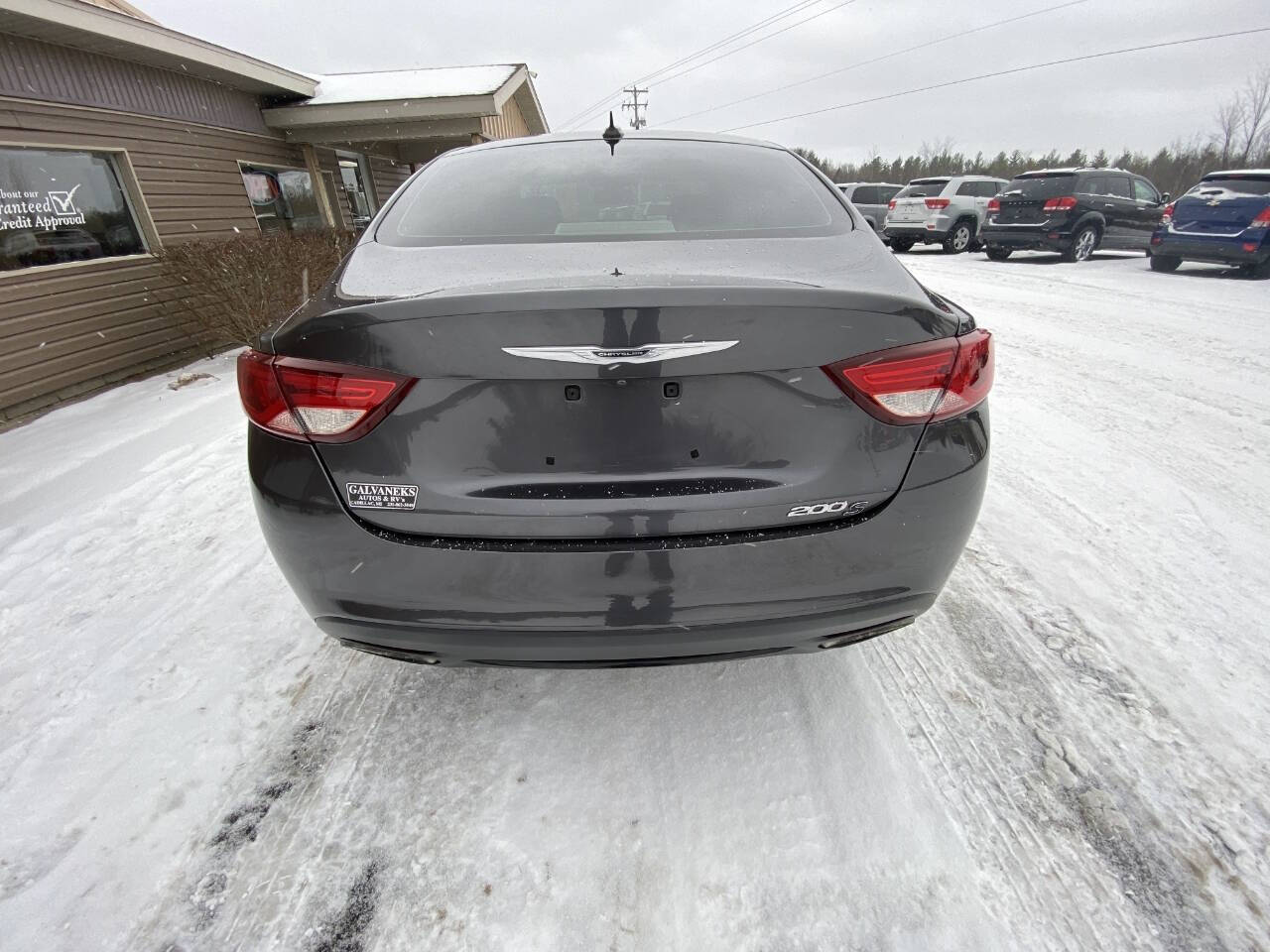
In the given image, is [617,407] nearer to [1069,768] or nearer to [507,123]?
[1069,768]

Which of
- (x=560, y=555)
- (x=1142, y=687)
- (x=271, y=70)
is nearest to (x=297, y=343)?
(x=560, y=555)

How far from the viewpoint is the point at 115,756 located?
1.79m

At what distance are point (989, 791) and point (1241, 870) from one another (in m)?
0.52

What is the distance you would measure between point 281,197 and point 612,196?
36.9 ft

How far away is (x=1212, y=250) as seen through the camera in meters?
9.94

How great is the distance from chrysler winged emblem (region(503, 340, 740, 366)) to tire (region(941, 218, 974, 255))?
662 inches

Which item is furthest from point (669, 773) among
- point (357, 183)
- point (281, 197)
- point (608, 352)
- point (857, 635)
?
point (357, 183)

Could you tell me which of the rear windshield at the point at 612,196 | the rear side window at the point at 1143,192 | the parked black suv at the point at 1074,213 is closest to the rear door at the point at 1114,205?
the parked black suv at the point at 1074,213

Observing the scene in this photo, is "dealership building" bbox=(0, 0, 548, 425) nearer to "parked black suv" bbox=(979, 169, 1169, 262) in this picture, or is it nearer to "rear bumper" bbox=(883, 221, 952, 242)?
"rear bumper" bbox=(883, 221, 952, 242)

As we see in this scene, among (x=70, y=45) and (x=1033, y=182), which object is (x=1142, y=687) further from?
(x=1033, y=182)

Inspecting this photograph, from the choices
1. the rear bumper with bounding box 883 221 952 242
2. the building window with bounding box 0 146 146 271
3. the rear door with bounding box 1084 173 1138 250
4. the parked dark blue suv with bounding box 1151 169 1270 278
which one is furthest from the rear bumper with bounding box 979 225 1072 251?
the building window with bounding box 0 146 146 271

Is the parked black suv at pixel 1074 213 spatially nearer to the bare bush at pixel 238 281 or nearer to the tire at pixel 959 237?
the tire at pixel 959 237

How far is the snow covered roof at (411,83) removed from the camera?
10195 mm

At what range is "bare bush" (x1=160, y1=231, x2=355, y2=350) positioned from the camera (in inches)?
254
